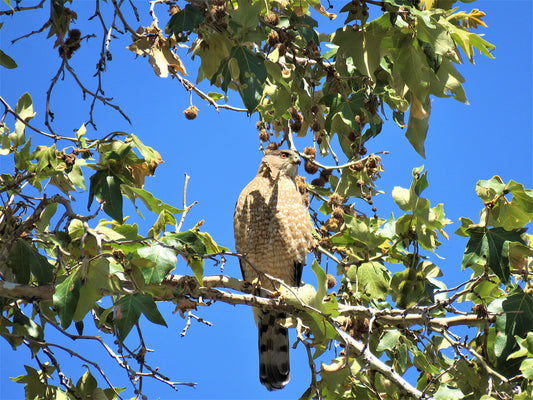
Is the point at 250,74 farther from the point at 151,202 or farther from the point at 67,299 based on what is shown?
the point at 67,299

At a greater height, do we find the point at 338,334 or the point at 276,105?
the point at 276,105

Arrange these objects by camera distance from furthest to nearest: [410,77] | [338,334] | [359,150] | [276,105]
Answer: [359,150] → [276,105] → [338,334] → [410,77]

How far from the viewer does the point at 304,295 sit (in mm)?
2926

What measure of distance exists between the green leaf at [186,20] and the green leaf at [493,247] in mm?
1731

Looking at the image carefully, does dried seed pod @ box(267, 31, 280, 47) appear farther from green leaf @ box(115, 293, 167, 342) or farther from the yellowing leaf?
green leaf @ box(115, 293, 167, 342)

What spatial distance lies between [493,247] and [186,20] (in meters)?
1.89

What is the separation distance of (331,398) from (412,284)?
31.8 inches

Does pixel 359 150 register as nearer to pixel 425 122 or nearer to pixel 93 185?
pixel 425 122

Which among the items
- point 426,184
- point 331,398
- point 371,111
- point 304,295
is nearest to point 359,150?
point 371,111

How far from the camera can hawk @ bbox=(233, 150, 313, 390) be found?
477 cm

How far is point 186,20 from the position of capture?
2.87m

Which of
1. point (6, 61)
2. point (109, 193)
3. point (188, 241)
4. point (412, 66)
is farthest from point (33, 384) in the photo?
point (412, 66)

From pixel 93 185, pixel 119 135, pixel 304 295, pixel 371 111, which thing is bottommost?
pixel 304 295

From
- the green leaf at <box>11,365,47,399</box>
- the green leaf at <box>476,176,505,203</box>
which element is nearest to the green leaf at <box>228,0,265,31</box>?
the green leaf at <box>476,176,505,203</box>
